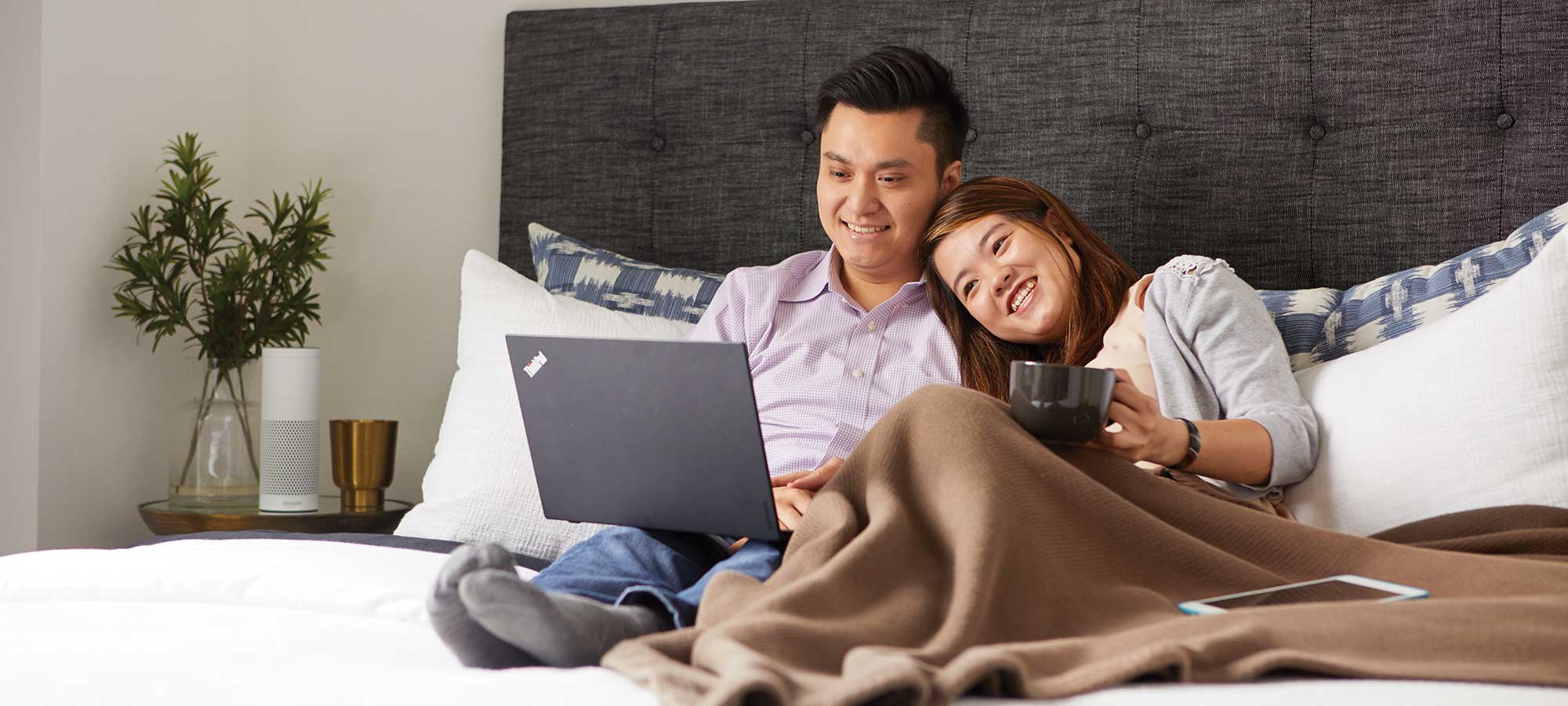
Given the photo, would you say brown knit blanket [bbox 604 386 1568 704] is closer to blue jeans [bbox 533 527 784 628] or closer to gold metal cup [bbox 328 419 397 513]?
blue jeans [bbox 533 527 784 628]

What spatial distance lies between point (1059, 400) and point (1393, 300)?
0.78 m

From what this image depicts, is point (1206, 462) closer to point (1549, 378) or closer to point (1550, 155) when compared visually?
point (1549, 378)

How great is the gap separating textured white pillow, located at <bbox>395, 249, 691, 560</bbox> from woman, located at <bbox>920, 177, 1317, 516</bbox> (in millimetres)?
481

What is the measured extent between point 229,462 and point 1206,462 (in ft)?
5.54

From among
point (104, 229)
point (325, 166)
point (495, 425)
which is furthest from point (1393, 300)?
point (104, 229)

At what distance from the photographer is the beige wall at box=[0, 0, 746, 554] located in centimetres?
234

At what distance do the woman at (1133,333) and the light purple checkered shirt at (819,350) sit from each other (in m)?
0.06

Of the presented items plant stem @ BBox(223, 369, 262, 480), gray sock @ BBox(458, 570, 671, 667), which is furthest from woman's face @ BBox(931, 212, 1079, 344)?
plant stem @ BBox(223, 369, 262, 480)

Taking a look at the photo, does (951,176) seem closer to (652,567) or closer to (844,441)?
(844,441)

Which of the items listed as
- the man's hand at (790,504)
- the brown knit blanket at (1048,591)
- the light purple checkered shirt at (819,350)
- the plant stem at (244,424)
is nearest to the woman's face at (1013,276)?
the light purple checkered shirt at (819,350)

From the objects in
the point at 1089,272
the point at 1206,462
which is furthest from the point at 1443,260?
the point at 1206,462

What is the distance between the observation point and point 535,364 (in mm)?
1312

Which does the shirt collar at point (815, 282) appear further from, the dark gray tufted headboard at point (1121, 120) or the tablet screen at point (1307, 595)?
the tablet screen at point (1307, 595)

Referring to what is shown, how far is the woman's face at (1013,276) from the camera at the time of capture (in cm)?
173
